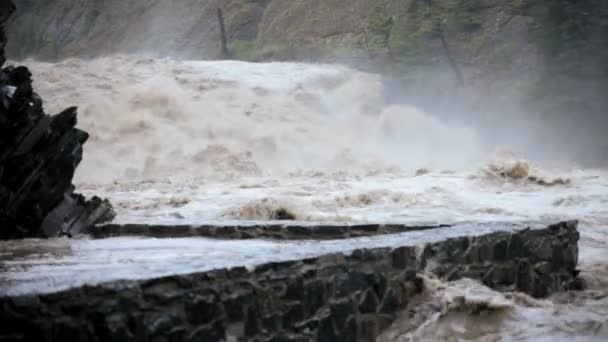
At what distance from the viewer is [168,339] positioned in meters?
3.86

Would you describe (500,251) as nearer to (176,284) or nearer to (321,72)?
(176,284)

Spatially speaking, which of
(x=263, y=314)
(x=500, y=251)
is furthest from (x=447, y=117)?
(x=263, y=314)

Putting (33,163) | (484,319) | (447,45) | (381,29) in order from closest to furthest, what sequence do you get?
(484,319), (33,163), (447,45), (381,29)

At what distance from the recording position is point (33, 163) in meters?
7.48

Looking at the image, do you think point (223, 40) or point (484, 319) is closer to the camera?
point (484, 319)

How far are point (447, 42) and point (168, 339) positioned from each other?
26871mm

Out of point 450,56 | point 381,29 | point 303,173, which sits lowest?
point 303,173

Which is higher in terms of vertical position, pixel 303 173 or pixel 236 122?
pixel 236 122

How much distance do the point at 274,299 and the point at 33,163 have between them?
404 cm

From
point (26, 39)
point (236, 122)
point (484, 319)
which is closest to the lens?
point (484, 319)

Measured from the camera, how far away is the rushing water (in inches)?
208

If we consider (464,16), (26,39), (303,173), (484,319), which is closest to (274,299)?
(484,319)

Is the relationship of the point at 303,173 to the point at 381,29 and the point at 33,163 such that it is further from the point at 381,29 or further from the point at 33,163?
the point at 381,29

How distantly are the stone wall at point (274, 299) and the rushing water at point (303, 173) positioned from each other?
0.48 ft
